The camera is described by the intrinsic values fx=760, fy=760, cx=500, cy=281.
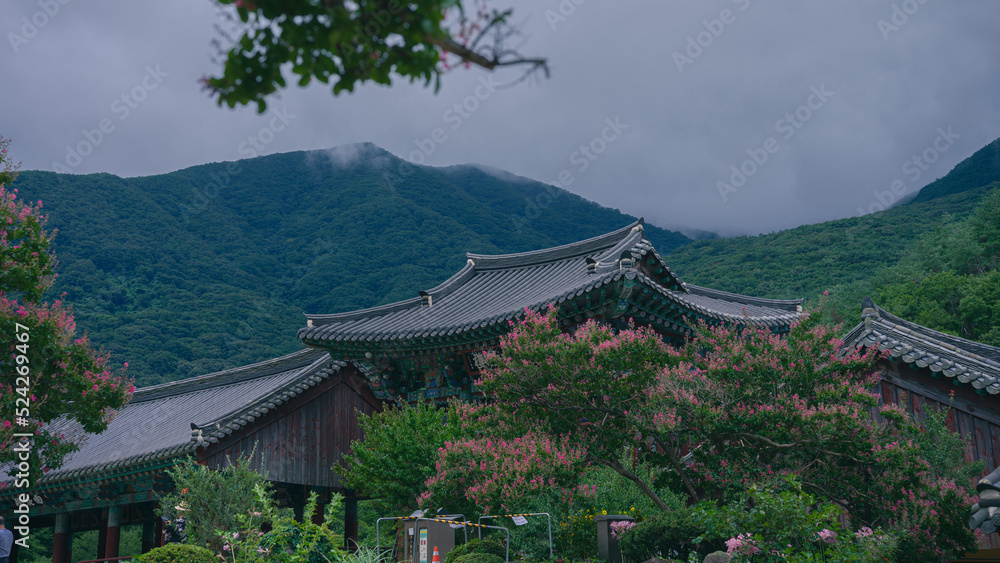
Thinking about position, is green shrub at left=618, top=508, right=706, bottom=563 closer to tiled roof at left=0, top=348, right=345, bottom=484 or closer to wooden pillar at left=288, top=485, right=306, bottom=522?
tiled roof at left=0, top=348, right=345, bottom=484

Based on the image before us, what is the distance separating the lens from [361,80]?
2.91m

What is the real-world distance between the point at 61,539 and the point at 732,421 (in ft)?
57.4

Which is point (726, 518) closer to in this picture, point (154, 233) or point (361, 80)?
point (361, 80)

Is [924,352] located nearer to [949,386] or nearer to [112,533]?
[949,386]

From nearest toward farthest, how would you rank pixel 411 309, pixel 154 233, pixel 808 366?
pixel 808 366, pixel 411 309, pixel 154 233

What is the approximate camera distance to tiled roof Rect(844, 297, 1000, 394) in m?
9.29

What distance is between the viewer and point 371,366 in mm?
15516

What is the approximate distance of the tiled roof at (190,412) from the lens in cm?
1508

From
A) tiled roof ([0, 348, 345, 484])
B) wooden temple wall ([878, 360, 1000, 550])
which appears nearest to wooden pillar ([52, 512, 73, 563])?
tiled roof ([0, 348, 345, 484])

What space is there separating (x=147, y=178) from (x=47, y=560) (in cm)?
4891

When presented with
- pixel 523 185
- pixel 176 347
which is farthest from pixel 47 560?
pixel 523 185

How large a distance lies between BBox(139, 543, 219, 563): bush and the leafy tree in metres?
3.68

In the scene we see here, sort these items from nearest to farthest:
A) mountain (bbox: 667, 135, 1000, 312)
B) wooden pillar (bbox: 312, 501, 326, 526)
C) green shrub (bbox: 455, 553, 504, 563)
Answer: green shrub (bbox: 455, 553, 504, 563), wooden pillar (bbox: 312, 501, 326, 526), mountain (bbox: 667, 135, 1000, 312)

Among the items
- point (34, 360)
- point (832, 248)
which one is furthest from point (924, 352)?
point (832, 248)
